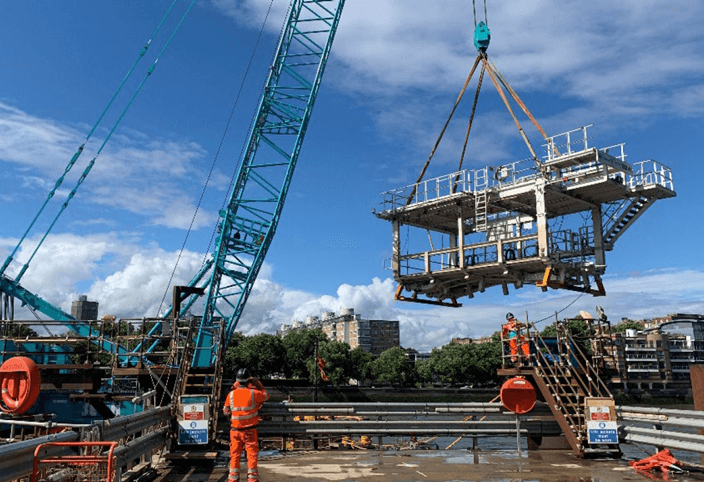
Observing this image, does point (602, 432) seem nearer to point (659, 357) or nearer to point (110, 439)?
point (110, 439)

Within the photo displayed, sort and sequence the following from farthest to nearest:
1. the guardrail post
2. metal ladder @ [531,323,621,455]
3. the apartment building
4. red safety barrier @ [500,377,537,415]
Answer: the apartment building
metal ladder @ [531,323,621,455]
red safety barrier @ [500,377,537,415]
the guardrail post

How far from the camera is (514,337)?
1778 centimetres

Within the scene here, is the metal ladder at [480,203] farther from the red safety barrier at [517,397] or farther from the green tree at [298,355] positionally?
the green tree at [298,355]

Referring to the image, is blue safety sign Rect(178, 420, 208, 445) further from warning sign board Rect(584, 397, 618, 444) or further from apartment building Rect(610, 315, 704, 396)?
apartment building Rect(610, 315, 704, 396)

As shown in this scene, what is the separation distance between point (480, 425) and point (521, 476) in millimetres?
3471

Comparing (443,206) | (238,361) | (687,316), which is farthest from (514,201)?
(687,316)

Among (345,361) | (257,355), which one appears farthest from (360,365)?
(257,355)

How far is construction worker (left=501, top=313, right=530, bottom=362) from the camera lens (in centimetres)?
1730

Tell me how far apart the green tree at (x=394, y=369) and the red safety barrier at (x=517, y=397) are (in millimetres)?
103893

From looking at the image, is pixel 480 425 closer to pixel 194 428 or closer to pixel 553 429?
pixel 553 429

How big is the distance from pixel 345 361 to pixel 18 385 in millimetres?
102503

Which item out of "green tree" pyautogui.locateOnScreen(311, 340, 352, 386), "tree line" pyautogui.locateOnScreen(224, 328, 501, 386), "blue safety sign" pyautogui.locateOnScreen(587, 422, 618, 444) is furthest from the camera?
"green tree" pyautogui.locateOnScreen(311, 340, 352, 386)

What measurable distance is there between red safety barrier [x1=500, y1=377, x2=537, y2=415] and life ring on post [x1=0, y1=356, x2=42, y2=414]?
→ 364 inches

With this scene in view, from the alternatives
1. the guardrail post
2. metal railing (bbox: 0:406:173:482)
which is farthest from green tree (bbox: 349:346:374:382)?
metal railing (bbox: 0:406:173:482)
